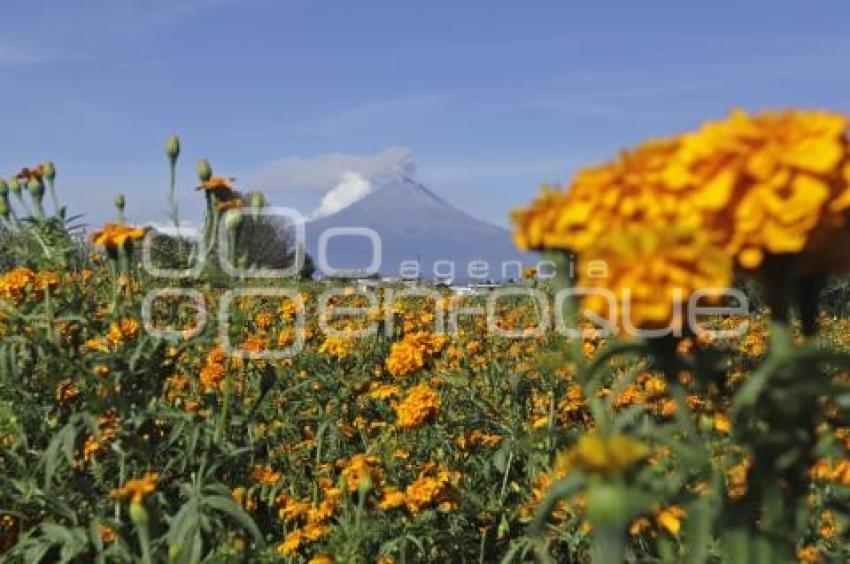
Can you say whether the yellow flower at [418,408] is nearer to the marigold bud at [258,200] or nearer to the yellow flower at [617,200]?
the marigold bud at [258,200]

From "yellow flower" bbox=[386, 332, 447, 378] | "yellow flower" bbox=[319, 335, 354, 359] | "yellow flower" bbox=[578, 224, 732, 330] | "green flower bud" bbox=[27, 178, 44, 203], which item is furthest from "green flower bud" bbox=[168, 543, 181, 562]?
"yellow flower" bbox=[319, 335, 354, 359]

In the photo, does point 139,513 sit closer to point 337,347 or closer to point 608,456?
point 608,456

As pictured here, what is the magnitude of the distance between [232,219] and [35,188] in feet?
3.25

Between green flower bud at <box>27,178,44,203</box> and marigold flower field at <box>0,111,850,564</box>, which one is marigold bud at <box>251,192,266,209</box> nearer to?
marigold flower field at <box>0,111,850,564</box>

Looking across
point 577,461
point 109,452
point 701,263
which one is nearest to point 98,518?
point 109,452

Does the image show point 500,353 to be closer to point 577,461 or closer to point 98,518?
point 98,518

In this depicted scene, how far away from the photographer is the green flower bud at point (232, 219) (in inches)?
120

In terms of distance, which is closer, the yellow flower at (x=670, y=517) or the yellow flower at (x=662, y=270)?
the yellow flower at (x=662, y=270)

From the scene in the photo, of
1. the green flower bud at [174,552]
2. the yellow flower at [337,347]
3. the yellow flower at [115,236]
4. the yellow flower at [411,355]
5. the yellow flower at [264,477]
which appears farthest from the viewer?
the yellow flower at [337,347]

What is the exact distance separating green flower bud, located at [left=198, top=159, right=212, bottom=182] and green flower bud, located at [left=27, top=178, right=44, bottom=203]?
79 cm

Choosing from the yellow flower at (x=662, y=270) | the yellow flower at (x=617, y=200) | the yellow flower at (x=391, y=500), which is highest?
the yellow flower at (x=617, y=200)

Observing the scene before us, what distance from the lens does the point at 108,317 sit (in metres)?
3.06

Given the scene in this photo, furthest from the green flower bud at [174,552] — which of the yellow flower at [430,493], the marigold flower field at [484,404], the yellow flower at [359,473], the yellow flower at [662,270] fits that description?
the yellow flower at [662,270]

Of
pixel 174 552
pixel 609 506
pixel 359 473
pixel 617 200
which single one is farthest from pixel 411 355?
pixel 609 506
